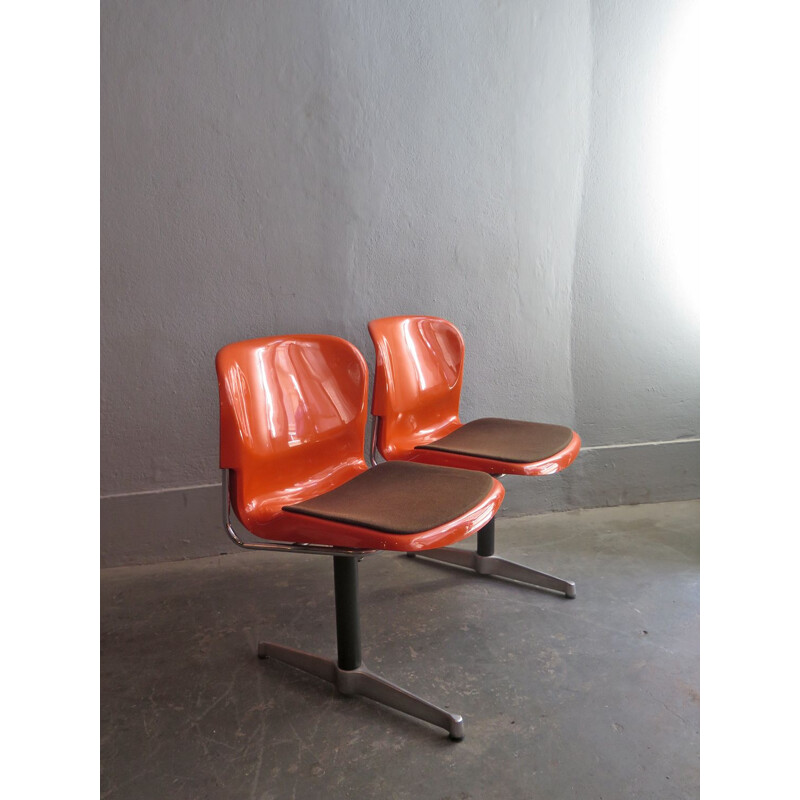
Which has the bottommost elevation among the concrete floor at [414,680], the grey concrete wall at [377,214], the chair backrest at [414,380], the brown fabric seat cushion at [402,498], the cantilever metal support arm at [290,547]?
the concrete floor at [414,680]

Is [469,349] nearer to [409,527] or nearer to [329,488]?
[329,488]

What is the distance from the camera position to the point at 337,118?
269 cm

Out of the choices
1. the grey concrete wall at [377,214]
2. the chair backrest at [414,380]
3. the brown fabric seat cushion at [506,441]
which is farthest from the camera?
the grey concrete wall at [377,214]

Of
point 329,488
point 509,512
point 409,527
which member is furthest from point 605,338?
point 409,527

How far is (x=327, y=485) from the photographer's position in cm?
197

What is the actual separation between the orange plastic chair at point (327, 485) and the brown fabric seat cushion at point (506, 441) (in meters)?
0.29

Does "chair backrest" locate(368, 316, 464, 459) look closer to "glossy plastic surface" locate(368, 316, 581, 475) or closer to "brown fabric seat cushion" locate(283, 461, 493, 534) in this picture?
"glossy plastic surface" locate(368, 316, 581, 475)

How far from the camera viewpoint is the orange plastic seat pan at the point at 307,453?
1588mm

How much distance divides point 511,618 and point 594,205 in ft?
6.13

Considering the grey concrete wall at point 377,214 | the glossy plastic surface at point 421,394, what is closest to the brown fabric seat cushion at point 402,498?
the glossy plastic surface at point 421,394

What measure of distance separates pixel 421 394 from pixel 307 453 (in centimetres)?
63

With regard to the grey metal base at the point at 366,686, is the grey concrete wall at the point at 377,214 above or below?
above

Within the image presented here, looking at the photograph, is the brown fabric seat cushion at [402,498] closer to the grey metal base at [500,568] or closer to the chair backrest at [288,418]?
the chair backrest at [288,418]

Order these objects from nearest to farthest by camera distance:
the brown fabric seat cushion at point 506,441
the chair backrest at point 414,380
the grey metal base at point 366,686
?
the grey metal base at point 366,686 → the brown fabric seat cushion at point 506,441 → the chair backrest at point 414,380
